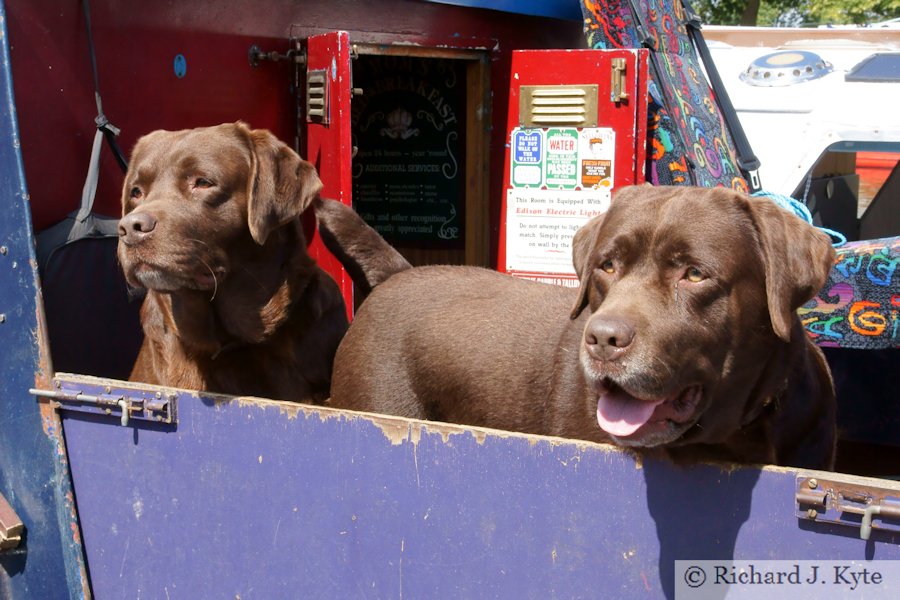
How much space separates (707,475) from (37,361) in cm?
209

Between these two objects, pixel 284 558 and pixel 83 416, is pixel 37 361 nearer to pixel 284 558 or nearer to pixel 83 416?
pixel 83 416

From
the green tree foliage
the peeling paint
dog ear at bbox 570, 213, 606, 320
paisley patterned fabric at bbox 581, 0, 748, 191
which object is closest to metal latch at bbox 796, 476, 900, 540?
dog ear at bbox 570, 213, 606, 320

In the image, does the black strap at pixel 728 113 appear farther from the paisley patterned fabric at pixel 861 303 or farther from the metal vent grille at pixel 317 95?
the metal vent grille at pixel 317 95

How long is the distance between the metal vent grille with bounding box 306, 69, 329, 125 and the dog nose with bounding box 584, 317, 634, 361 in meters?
2.82

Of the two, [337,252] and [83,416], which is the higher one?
[337,252]

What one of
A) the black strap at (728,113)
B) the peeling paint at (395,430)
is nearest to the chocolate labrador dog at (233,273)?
the peeling paint at (395,430)

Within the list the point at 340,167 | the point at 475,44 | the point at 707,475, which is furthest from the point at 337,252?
the point at 475,44

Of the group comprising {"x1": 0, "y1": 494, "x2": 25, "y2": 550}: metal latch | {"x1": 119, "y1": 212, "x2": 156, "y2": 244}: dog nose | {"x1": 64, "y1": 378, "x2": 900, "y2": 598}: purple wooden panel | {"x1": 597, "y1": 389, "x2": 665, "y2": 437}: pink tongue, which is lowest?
{"x1": 0, "y1": 494, "x2": 25, "y2": 550}: metal latch

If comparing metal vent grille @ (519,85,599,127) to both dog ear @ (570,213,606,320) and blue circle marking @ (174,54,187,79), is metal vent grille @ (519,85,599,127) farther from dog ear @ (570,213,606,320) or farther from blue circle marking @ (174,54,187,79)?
dog ear @ (570,213,606,320)

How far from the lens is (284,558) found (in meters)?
2.99

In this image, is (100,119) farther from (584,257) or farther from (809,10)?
(809,10)

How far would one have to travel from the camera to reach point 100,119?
12.7 feet

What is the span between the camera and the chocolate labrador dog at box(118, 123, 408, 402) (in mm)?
3434

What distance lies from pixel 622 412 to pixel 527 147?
9.55ft
